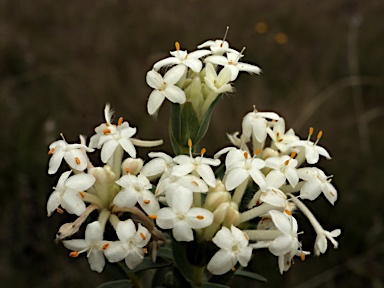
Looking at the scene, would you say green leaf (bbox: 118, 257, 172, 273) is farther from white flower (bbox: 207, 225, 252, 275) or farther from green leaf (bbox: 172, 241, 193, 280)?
white flower (bbox: 207, 225, 252, 275)

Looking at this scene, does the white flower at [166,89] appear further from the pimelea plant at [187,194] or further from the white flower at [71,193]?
the white flower at [71,193]

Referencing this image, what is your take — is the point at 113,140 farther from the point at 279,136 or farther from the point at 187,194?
the point at 279,136

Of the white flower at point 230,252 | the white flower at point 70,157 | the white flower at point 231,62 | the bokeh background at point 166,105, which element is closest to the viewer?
the white flower at point 230,252

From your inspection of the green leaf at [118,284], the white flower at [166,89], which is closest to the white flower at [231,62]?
the white flower at [166,89]

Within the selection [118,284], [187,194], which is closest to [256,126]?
[187,194]

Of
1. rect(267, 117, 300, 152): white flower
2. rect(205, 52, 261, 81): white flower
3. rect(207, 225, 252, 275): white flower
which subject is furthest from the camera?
rect(267, 117, 300, 152): white flower

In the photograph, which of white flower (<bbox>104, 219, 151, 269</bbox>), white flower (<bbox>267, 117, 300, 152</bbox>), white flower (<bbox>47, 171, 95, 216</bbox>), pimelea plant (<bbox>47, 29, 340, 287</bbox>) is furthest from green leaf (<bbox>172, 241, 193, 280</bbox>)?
white flower (<bbox>267, 117, 300, 152</bbox>)

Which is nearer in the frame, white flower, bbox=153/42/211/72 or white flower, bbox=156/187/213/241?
white flower, bbox=156/187/213/241

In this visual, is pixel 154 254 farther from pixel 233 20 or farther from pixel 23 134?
pixel 233 20
